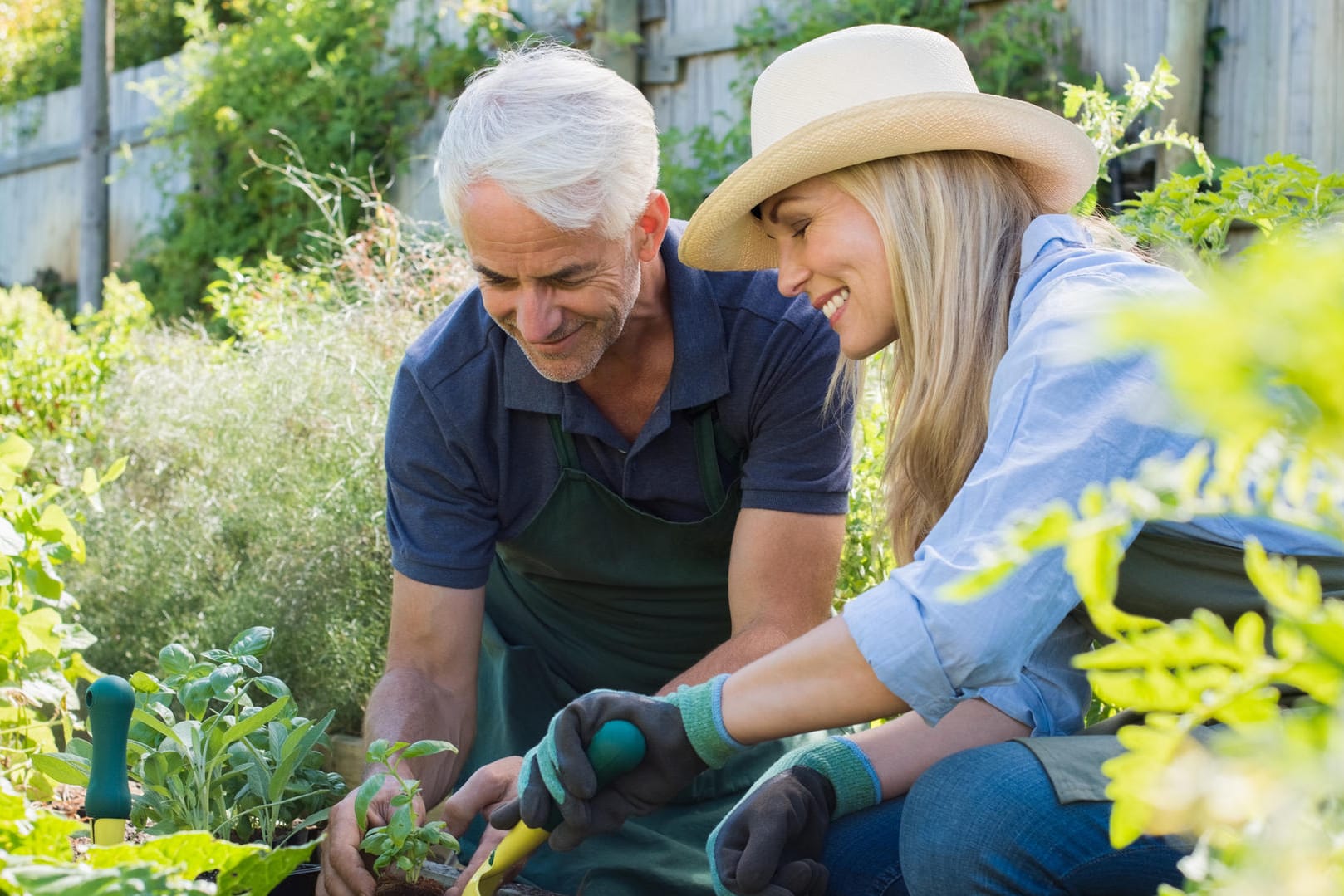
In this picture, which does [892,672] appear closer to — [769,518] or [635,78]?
[769,518]

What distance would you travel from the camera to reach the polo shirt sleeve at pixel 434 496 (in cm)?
235

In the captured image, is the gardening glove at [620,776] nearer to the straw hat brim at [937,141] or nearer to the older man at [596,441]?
the older man at [596,441]

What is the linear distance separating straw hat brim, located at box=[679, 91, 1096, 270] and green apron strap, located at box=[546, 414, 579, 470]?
644 mm

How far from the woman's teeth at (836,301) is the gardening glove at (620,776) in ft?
1.79

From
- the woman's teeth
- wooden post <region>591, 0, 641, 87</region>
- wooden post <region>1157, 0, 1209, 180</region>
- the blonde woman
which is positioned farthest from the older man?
wooden post <region>591, 0, 641, 87</region>

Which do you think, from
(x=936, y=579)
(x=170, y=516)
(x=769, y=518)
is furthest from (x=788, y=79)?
(x=170, y=516)

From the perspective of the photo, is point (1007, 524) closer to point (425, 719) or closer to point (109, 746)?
point (109, 746)

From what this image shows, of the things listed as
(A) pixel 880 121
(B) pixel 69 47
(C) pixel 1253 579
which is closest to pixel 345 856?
(A) pixel 880 121

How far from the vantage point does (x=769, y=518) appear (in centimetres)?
226

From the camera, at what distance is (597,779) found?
1.54 metres

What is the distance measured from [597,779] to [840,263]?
27.8 inches

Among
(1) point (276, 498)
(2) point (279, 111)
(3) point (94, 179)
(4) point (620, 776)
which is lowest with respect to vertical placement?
(3) point (94, 179)

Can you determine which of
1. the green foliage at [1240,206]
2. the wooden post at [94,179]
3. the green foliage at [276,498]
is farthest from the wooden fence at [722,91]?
the green foliage at [1240,206]

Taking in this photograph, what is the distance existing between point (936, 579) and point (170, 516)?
3120mm
